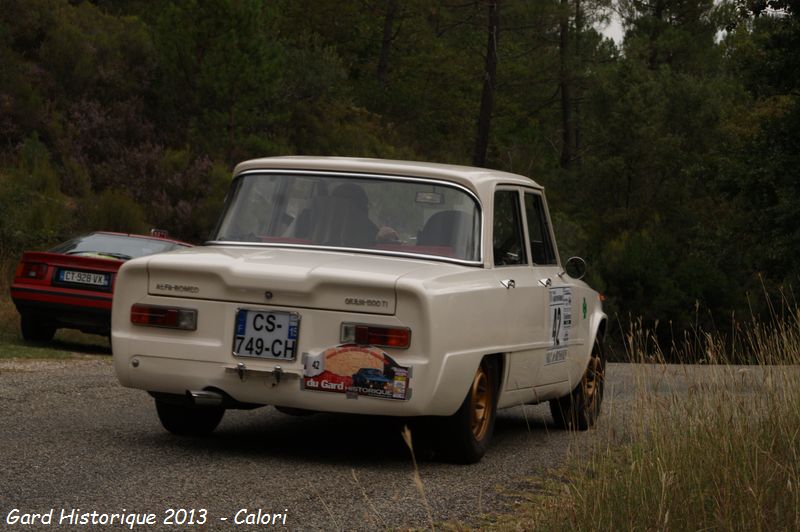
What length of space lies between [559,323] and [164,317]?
3010 mm

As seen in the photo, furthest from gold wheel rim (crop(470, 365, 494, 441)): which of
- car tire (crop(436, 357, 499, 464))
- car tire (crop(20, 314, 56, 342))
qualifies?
car tire (crop(20, 314, 56, 342))

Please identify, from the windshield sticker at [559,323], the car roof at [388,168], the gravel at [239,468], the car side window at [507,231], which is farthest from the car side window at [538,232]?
the gravel at [239,468]

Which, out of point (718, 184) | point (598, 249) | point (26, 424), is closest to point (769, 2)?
point (718, 184)

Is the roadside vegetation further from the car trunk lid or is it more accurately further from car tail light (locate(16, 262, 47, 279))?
car tail light (locate(16, 262, 47, 279))

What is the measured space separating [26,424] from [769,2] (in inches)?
1001

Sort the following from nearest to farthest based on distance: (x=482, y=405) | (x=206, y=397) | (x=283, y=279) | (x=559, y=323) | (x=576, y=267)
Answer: (x=283, y=279) → (x=206, y=397) → (x=482, y=405) → (x=559, y=323) → (x=576, y=267)

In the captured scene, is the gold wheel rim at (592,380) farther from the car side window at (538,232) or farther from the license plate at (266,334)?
the license plate at (266,334)

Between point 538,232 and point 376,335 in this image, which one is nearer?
point 376,335

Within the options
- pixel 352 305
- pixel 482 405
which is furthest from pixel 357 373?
pixel 482 405

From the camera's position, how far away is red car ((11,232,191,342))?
15055mm

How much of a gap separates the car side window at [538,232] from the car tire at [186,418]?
2.53m

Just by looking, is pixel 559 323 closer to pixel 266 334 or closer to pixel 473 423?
pixel 473 423

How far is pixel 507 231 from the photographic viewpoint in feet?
29.7

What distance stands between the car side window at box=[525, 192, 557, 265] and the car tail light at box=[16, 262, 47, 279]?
24.2 ft
